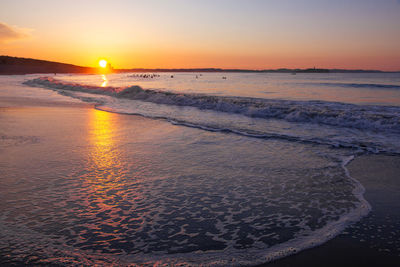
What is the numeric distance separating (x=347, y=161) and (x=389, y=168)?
34.5 inches

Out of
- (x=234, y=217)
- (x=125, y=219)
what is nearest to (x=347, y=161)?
(x=234, y=217)

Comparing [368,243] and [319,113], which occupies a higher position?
[319,113]

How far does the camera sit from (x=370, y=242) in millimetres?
3713

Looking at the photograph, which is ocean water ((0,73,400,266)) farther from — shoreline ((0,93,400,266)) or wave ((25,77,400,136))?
wave ((25,77,400,136))

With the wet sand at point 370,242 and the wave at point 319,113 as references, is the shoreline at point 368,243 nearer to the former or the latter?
the wet sand at point 370,242

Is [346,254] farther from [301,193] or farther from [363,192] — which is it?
[363,192]

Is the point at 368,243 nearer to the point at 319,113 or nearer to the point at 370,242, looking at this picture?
the point at 370,242

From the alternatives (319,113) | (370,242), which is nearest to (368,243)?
(370,242)

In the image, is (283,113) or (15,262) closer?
(15,262)

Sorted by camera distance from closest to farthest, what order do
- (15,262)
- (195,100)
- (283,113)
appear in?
(15,262) → (283,113) → (195,100)

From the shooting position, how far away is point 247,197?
5.10m

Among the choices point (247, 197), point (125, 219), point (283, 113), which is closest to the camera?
point (125, 219)

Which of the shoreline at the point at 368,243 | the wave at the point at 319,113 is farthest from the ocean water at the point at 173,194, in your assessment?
the wave at the point at 319,113

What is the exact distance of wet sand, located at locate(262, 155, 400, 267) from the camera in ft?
11.0
